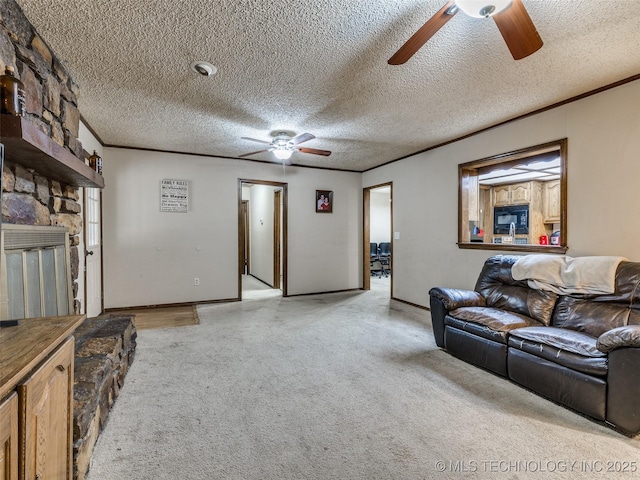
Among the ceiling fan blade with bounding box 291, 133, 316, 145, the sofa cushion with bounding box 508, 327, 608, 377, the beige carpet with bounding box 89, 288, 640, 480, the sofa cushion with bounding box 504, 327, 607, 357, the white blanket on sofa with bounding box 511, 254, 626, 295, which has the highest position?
the ceiling fan blade with bounding box 291, 133, 316, 145

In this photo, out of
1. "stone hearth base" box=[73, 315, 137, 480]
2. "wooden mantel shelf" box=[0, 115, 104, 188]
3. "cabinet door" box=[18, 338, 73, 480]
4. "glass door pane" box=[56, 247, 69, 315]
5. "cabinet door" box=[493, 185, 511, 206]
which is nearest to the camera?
"cabinet door" box=[18, 338, 73, 480]

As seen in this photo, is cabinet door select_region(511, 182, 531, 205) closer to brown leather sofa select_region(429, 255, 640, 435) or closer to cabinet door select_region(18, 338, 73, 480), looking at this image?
brown leather sofa select_region(429, 255, 640, 435)

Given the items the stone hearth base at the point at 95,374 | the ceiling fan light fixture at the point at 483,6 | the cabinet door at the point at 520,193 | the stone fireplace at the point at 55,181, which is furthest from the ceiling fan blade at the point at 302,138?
the cabinet door at the point at 520,193

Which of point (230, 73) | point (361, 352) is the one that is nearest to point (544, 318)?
point (361, 352)

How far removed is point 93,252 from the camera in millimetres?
3957

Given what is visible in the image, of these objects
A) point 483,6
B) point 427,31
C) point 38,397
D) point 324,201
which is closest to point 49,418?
A: point 38,397

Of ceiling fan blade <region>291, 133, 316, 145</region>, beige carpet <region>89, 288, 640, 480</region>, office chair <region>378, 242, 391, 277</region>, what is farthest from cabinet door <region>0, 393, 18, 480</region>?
office chair <region>378, 242, 391, 277</region>

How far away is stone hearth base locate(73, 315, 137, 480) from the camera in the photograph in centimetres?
145

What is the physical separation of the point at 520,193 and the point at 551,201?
1.75ft

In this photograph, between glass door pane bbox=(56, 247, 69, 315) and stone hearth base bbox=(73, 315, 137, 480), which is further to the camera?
glass door pane bbox=(56, 247, 69, 315)

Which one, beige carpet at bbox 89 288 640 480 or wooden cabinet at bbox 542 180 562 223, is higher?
wooden cabinet at bbox 542 180 562 223

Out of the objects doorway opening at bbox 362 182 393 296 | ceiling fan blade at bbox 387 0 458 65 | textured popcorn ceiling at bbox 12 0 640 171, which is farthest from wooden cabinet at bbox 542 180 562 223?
ceiling fan blade at bbox 387 0 458 65

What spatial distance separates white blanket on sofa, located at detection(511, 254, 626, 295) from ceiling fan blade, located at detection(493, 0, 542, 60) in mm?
1819

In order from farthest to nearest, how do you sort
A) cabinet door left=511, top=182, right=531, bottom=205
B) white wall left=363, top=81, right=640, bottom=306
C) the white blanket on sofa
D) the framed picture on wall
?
cabinet door left=511, top=182, right=531, bottom=205 → the framed picture on wall → white wall left=363, top=81, right=640, bottom=306 → the white blanket on sofa
